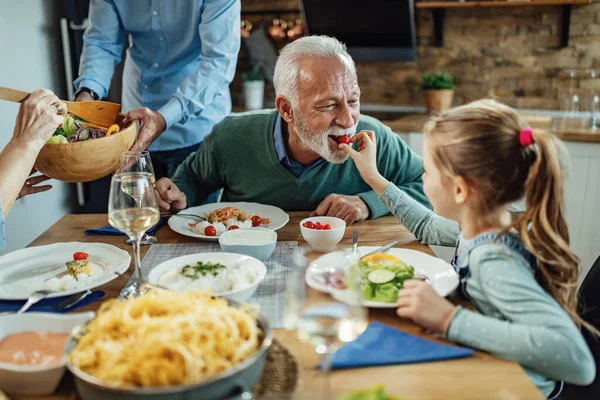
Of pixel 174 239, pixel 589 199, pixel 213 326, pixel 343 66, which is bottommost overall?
pixel 589 199

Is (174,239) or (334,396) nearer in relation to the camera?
(334,396)

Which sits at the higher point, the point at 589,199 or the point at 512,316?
the point at 512,316

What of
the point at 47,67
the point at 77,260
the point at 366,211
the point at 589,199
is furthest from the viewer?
the point at 47,67

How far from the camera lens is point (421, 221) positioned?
1649 millimetres

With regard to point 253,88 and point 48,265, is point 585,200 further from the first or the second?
point 48,265

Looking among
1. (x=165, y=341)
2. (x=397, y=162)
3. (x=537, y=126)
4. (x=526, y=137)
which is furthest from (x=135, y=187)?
(x=537, y=126)

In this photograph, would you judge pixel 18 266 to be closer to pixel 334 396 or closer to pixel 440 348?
pixel 334 396

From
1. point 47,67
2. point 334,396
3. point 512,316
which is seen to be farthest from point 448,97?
point 334,396

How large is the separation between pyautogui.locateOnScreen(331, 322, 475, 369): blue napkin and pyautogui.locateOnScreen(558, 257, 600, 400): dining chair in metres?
0.53

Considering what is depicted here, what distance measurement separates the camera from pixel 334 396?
3.03 ft

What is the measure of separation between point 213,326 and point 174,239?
0.89m

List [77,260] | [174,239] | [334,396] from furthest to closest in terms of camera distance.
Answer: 1. [174,239]
2. [77,260]
3. [334,396]

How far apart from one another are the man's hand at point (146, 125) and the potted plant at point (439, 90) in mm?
2365

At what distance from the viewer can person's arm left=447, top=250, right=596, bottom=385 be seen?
1.01 m
